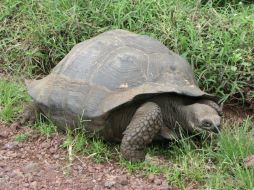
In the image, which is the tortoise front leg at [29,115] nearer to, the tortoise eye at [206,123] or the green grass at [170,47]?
the green grass at [170,47]

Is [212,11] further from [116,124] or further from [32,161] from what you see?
[32,161]

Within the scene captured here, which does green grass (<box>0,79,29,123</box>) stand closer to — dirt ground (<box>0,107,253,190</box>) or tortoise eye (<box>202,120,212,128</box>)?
dirt ground (<box>0,107,253,190</box>)

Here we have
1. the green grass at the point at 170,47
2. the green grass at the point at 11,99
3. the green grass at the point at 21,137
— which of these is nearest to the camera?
the green grass at the point at 170,47

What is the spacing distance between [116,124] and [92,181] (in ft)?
1.94

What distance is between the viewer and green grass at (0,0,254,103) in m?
4.92

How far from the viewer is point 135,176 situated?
3828mm

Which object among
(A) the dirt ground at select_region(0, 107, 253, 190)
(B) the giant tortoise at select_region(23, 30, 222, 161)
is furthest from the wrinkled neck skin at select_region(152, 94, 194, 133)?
(A) the dirt ground at select_region(0, 107, 253, 190)

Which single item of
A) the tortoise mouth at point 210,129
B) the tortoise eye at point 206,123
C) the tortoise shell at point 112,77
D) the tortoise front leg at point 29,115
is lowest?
the tortoise front leg at point 29,115

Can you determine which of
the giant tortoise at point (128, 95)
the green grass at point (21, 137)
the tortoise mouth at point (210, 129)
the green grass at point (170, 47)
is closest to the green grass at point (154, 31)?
the green grass at point (170, 47)

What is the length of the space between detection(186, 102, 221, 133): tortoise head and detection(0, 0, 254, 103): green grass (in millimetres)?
716

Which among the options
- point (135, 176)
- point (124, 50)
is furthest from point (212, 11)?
point (135, 176)

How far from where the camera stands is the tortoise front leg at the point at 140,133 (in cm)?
394

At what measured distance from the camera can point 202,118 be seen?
3.98 metres

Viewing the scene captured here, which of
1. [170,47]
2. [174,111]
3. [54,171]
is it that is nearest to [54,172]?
[54,171]
